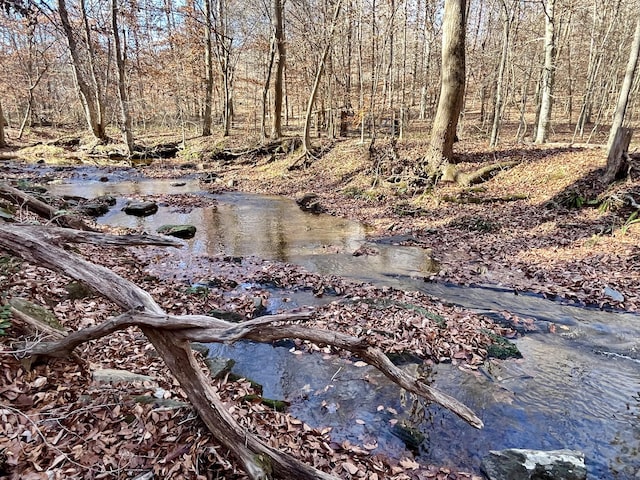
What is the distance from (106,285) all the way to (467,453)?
4.23 metres

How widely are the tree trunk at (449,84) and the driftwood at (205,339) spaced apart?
13772 mm

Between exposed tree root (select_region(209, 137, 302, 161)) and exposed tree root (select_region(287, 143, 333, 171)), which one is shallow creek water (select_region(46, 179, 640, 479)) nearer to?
exposed tree root (select_region(287, 143, 333, 171))

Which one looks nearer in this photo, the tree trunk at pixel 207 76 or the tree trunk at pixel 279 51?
the tree trunk at pixel 279 51

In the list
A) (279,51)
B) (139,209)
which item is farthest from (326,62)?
(139,209)

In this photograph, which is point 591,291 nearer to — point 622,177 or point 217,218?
point 622,177

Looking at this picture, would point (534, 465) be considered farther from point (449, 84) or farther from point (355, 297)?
point (449, 84)

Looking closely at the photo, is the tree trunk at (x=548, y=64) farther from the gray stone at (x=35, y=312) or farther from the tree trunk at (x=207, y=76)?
the tree trunk at (x=207, y=76)

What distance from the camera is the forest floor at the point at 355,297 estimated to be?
322cm

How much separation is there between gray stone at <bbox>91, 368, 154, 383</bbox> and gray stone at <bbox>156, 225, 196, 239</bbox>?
815cm

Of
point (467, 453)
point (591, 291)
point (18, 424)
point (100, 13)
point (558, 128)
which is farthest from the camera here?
point (558, 128)

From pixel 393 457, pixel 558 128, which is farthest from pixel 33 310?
pixel 558 128

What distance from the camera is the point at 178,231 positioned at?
12.2 m

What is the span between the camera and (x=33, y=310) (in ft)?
14.3

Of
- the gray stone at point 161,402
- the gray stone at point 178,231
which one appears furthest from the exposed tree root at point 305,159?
the gray stone at point 161,402
